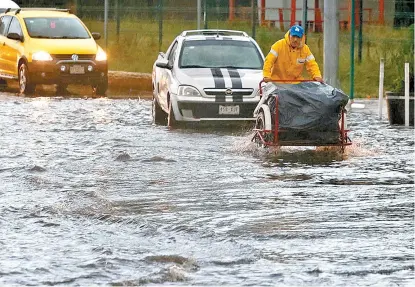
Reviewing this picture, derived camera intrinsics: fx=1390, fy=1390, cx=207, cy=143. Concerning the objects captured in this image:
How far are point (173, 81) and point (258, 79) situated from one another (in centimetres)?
133

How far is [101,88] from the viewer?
29.3m

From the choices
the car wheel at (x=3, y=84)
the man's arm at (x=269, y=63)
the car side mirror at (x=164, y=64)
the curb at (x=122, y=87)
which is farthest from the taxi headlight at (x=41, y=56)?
the man's arm at (x=269, y=63)

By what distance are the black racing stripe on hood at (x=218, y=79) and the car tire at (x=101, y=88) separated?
26.5 ft

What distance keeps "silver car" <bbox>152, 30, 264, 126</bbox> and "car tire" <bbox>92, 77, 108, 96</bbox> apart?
19.7 ft

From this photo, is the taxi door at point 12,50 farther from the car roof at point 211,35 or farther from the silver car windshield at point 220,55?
the silver car windshield at point 220,55

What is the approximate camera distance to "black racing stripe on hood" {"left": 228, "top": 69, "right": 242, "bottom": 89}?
20.8m

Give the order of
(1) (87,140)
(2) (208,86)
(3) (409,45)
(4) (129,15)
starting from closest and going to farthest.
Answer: (1) (87,140) < (2) (208,86) < (3) (409,45) < (4) (129,15)

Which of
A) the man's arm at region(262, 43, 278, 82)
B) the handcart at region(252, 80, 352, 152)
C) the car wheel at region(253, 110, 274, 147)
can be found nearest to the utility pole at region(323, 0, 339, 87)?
the man's arm at region(262, 43, 278, 82)

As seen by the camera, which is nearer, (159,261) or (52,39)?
(159,261)

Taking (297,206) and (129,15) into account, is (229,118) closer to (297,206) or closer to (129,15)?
(297,206)

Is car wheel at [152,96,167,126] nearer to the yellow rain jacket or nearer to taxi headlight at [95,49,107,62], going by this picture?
the yellow rain jacket

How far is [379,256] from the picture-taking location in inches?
382

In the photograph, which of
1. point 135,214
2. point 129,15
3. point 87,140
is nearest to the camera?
point 135,214

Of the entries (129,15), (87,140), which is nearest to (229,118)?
(87,140)
